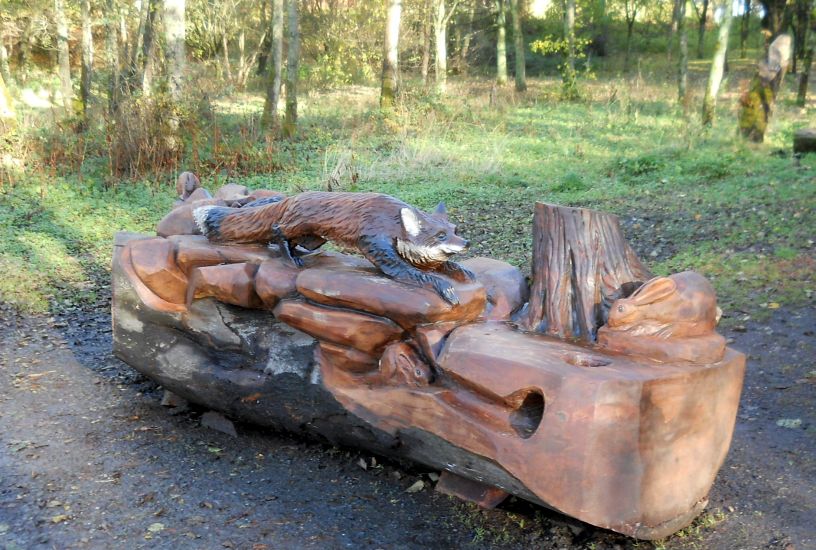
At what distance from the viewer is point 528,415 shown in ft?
10.1

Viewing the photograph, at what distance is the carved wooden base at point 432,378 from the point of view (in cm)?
292

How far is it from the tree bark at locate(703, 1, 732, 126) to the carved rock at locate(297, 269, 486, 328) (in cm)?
1124

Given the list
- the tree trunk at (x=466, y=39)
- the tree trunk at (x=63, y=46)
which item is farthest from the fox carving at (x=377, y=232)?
the tree trunk at (x=466, y=39)

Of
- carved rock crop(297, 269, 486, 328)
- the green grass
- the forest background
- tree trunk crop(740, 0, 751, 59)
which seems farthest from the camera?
tree trunk crop(740, 0, 751, 59)

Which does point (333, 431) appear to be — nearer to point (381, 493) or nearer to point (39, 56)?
point (381, 493)

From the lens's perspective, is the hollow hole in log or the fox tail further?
the fox tail

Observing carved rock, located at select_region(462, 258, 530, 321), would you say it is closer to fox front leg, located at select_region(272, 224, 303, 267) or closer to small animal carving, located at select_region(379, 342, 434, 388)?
small animal carving, located at select_region(379, 342, 434, 388)

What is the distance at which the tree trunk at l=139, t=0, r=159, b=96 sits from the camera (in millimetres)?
11137

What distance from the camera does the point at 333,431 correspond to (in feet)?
12.6

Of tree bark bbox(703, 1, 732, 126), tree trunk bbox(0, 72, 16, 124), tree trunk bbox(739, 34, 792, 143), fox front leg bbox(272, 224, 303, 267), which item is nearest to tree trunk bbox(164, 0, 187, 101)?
tree trunk bbox(0, 72, 16, 124)

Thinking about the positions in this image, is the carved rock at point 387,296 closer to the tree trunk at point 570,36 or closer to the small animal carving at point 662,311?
the small animal carving at point 662,311

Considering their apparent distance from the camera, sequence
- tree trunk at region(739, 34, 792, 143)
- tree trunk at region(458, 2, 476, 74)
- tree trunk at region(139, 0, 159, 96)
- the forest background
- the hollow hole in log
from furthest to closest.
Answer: tree trunk at region(458, 2, 476, 74) < tree trunk at region(739, 34, 792, 143) < tree trunk at region(139, 0, 159, 96) < the forest background < the hollow hole in log

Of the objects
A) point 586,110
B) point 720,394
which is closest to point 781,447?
point 720,394

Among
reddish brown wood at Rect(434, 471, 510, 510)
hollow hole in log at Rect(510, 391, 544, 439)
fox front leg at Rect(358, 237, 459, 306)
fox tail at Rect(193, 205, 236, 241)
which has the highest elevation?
fox tail at Rect(193, 205, 236, 241)
